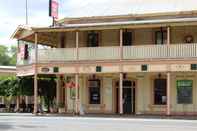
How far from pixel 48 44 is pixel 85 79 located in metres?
7.35

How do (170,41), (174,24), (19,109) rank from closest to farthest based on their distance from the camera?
(174,24) < (170,41) < (19,109)

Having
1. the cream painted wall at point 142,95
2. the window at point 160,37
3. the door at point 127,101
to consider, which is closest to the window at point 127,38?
the window at point 160,37

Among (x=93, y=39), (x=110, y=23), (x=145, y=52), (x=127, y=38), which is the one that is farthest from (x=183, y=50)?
(x=93, y=39)

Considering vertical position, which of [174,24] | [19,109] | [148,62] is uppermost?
[174,24]

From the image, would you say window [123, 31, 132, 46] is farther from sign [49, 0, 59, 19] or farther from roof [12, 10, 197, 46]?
sign [49, 0, 59, 19]

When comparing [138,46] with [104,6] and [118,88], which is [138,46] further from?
[104,6]

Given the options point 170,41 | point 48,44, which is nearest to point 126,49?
point 170,41

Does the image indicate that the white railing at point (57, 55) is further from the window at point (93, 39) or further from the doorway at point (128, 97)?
the doorway at point (128, 97)

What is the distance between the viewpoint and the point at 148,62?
36938 mm

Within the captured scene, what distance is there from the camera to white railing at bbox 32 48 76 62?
1548 inches

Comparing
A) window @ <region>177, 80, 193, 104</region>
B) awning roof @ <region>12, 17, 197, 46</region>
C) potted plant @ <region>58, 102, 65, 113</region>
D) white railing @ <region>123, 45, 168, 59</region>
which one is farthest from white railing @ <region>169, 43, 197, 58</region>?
potted plant @ <region>58, 102, 65, 113</region>

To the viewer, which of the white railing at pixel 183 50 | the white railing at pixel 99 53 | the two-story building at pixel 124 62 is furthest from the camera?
the white railing at pixel 99 53

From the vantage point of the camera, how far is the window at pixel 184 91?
1526 inches

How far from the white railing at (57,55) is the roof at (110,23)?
137 centimetres
